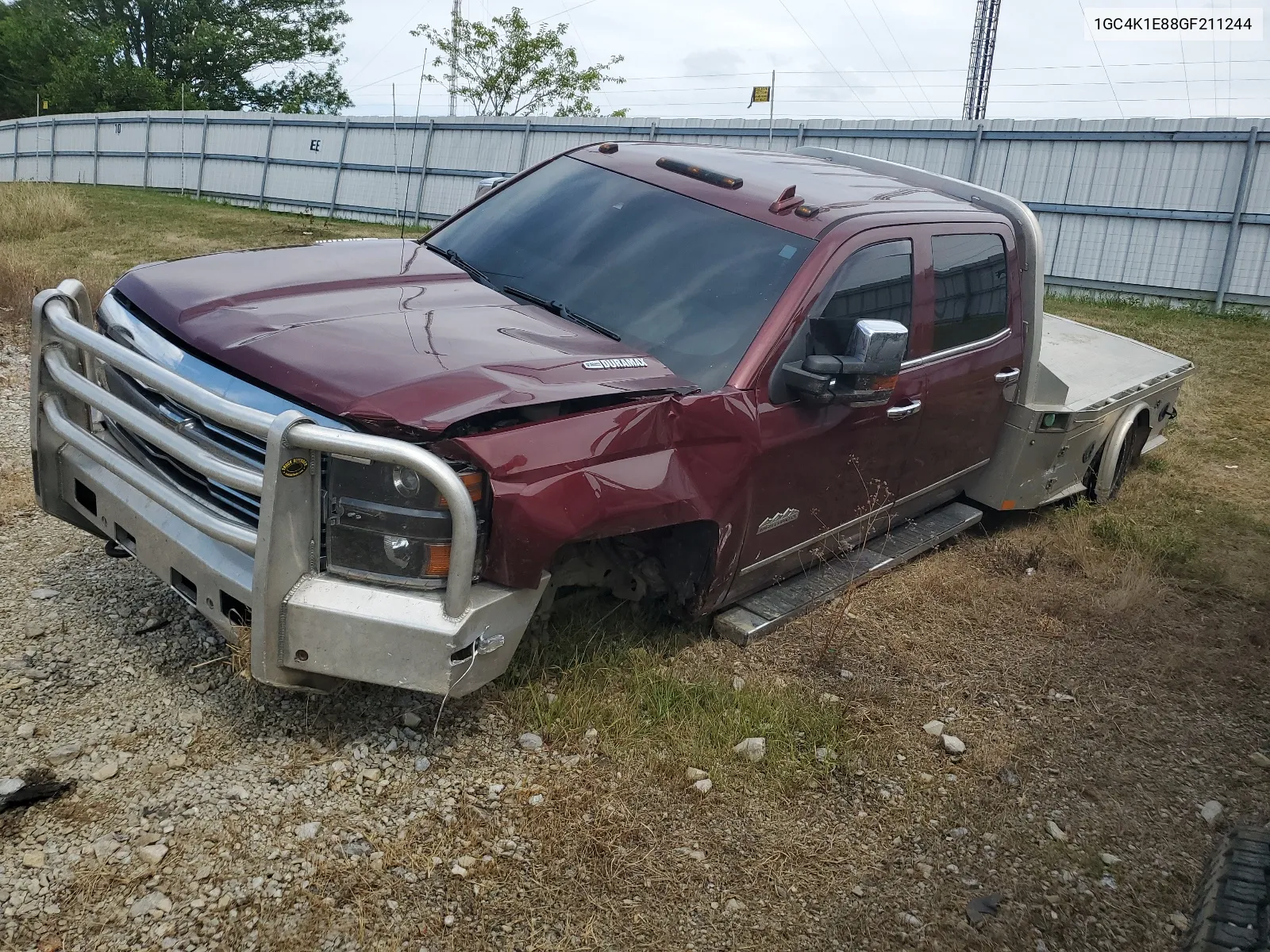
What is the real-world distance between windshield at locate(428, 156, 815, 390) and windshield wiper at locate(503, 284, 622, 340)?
0.01 metres

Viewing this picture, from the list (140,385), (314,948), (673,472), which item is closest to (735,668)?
(673,472)

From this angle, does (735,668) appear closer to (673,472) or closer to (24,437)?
(673,472)

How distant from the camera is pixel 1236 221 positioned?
13539 millimetres

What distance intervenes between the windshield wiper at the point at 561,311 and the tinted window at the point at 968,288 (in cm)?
160

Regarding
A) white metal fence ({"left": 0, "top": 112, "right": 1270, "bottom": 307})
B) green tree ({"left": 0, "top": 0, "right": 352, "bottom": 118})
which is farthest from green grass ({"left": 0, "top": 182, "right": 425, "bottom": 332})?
green tree ({"left": 0, "top": 0, "right": 352, "bottom": 118})

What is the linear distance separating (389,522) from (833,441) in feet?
6.09

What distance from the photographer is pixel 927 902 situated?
299cm

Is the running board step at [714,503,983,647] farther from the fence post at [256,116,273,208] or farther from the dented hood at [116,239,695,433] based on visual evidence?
the fence post at [256,116,273,208]

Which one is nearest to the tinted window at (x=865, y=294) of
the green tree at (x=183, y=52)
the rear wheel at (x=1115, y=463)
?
the rear wheel at (x=1115, y=463)

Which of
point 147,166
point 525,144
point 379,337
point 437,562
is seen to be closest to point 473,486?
point 437,562

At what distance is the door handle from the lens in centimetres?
431

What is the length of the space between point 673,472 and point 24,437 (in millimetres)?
4347

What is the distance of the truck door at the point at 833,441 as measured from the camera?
3.81m

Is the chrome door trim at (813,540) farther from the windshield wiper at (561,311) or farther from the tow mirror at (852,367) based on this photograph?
the windshield wiper at (561,311)
